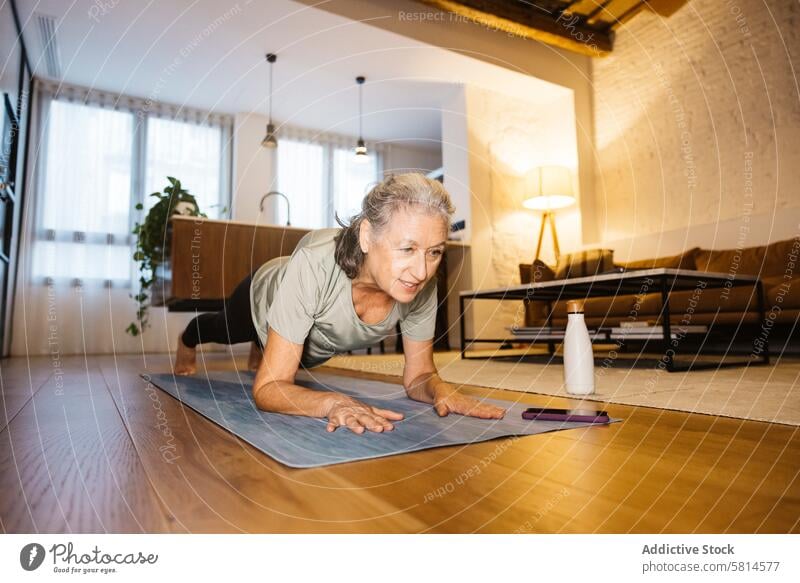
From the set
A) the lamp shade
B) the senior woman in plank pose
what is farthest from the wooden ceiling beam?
the senior woman in plank pose

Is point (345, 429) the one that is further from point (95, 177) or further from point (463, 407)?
point (95, 177)

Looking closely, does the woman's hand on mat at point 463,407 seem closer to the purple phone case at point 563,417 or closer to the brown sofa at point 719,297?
the purple phone case at point 563,417

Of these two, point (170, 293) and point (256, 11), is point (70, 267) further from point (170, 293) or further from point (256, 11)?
point (256, 11)

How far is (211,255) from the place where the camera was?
2.83 m

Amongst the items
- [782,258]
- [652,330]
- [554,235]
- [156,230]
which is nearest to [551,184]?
[554,235]

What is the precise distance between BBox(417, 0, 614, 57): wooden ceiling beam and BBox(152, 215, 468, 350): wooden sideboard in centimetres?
199

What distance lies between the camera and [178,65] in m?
3.80

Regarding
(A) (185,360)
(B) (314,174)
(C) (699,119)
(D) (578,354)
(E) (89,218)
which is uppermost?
(C) (699,119)

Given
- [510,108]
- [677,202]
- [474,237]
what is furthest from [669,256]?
[510,108]

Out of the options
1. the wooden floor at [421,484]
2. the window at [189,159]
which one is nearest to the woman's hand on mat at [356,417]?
the wooden floor at [421,484]

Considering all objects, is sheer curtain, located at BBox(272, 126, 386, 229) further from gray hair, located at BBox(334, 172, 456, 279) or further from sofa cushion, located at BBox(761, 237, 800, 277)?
gray hair, located at BBox(334, 172, 456, 279)

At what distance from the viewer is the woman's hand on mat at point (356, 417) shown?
796 mm

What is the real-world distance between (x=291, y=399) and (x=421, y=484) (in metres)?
0.44

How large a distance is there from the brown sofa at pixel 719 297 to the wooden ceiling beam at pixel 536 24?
184 centimetres
